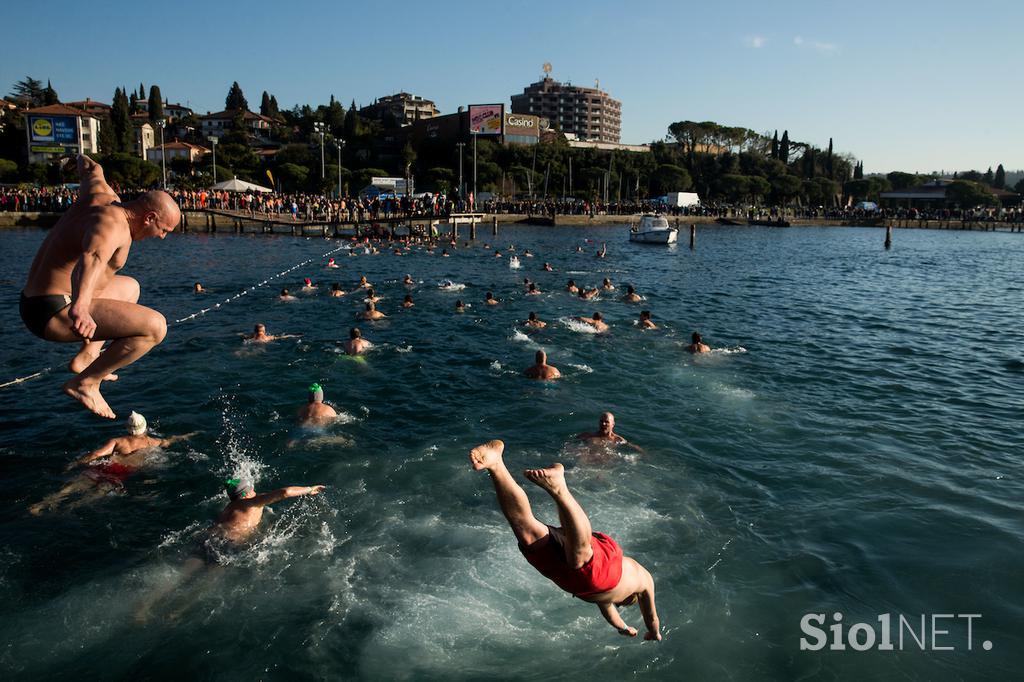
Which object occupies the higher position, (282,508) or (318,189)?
(318,189)

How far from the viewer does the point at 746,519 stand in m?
9.48

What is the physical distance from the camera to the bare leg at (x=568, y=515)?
3861 millimetres

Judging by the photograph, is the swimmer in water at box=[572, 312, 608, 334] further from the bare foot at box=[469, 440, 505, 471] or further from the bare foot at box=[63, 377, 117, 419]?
the bare foot at box=[469, 440, 505, 471]

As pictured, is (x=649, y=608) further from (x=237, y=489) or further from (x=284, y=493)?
(x=237, y=489)

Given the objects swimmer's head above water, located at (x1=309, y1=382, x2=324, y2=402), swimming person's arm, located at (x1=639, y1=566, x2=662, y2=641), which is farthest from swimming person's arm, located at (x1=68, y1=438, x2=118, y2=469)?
swimming person's arm, located at (x1=639, y1=566, x2=662, y2=641)

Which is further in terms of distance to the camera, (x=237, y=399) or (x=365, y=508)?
(x=237, y=399)

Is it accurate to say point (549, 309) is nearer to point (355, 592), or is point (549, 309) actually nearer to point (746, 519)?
point (746, 519)

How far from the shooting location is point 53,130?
276 feet

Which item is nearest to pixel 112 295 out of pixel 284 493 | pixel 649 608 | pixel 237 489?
pixel 284 493

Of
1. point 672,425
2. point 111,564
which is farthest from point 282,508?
point 672,425

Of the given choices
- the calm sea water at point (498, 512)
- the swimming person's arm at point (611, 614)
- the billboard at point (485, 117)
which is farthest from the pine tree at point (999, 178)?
the swimming person's arm at point (611, 614)

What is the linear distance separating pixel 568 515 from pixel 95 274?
344cm

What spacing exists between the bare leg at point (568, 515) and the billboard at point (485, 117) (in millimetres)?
109497

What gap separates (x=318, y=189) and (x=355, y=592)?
93.5 metres
